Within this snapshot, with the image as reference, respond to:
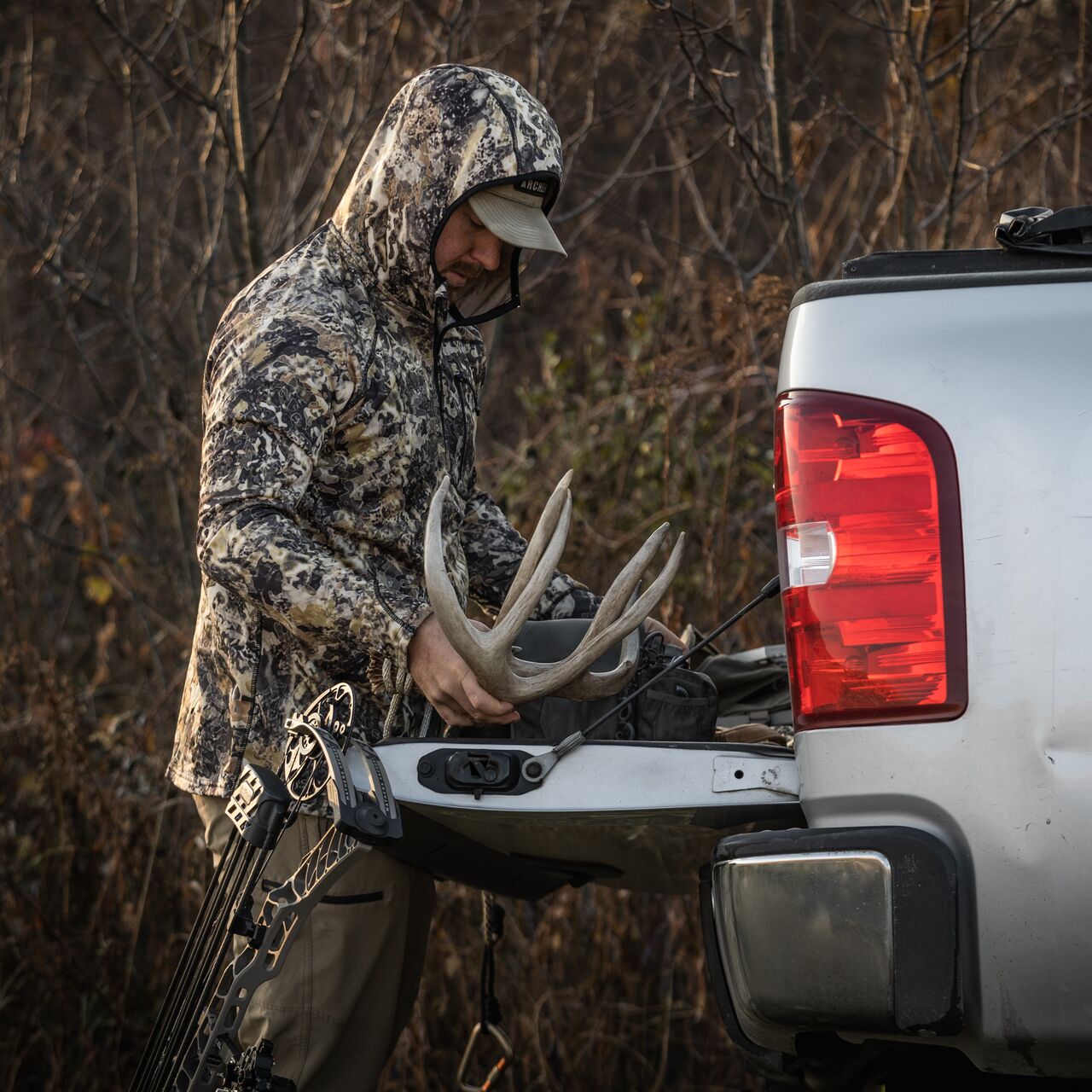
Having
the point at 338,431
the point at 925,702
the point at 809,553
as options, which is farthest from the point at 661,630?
the point at 925,702

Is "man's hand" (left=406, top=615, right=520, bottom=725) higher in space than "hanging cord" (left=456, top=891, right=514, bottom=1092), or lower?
higher

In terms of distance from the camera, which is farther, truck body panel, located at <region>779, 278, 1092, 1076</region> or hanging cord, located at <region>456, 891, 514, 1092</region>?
hanging cord, located at <region>456, 891, 514, 1092</region>

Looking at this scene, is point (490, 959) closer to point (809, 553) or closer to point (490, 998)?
point (490, 998)

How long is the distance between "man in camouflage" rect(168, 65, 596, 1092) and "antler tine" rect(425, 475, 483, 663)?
24cm

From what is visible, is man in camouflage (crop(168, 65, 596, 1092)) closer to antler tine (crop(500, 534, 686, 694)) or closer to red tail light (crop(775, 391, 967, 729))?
antler tine (crop(500, 534, 686, 694))

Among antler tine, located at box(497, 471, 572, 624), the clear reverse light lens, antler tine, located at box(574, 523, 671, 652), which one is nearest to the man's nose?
antler tine, located at box(497, 471, 572, 624)

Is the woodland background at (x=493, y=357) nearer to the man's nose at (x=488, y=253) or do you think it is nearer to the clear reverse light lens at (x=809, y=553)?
the man's nose at (x=488, y=253)

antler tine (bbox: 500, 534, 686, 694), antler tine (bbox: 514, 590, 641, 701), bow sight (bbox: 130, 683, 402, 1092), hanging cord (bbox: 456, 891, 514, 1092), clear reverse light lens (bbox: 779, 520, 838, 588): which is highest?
clear reverse light lens (bbox: 779, 520, 838, 588)

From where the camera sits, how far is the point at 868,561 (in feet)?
6.97

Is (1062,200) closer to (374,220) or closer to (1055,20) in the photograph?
(1055,20)

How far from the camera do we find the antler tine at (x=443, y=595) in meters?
2.42

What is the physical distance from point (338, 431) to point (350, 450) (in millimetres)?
55

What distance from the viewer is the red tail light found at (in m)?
2.05

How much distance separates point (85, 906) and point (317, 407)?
3.30 m
